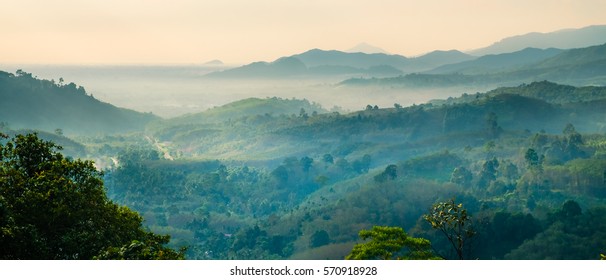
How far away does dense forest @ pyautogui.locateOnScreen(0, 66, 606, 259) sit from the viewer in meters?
21.1

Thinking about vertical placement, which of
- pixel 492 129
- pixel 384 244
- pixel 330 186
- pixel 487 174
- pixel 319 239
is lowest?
pixel 319 239

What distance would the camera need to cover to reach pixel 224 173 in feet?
391

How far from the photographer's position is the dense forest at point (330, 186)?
69.2 feet

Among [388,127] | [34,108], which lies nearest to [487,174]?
[388,127]

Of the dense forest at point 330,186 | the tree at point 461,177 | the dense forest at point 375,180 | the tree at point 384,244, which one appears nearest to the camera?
the tree at point 384,244

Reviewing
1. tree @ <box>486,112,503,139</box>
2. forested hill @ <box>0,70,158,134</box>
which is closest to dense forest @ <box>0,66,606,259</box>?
tree @ <box>486,112,503,139</box>

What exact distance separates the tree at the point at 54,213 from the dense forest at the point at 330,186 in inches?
2.0

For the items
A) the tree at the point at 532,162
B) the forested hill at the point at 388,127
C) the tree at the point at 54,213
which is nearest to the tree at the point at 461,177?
the tree at the point at 532,162

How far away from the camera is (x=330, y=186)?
115 metres

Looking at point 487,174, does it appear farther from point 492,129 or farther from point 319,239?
point 492,129

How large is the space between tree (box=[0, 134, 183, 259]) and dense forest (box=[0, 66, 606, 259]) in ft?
0.16

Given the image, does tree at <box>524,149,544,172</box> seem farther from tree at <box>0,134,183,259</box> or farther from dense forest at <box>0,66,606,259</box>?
tree at <box>0,134,183,259</box>

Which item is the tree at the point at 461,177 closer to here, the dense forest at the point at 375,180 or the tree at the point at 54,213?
the dense forest at the point at 375,180

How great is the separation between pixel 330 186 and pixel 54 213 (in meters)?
95.7
